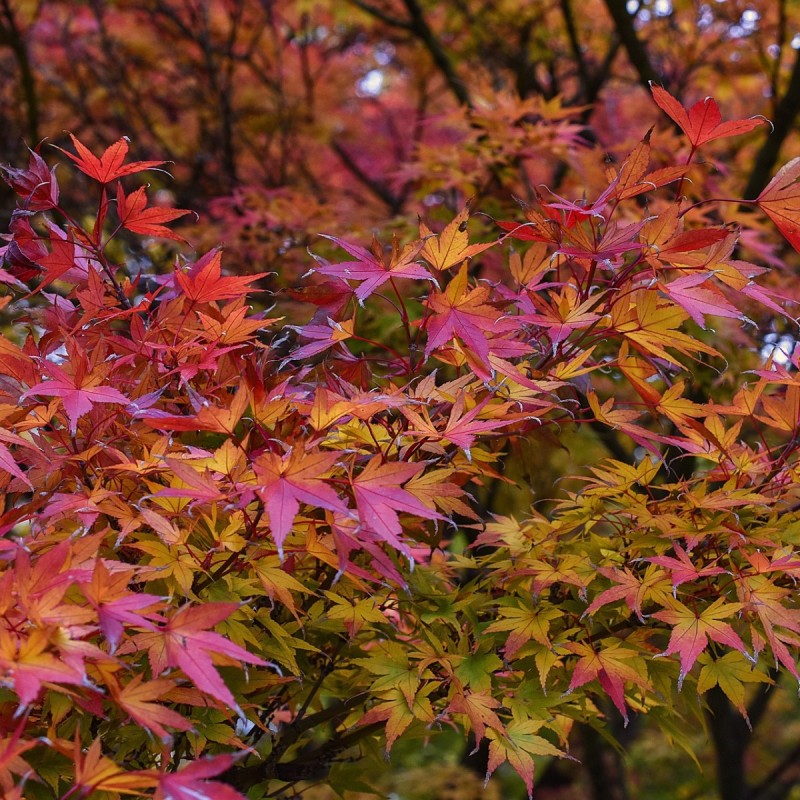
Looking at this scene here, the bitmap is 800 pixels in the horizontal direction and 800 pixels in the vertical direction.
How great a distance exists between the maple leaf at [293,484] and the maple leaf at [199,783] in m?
0.25

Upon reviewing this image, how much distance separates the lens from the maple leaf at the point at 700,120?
1331 mm

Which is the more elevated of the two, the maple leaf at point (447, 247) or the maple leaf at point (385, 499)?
the maple leaf at point (447, 247)

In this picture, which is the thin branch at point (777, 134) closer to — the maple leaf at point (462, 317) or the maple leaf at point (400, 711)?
the maple leaf at point (462, 317)

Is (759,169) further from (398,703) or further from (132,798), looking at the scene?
(132,798)

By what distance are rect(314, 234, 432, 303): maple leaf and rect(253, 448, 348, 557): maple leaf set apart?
0.32m

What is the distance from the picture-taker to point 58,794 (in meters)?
1.24

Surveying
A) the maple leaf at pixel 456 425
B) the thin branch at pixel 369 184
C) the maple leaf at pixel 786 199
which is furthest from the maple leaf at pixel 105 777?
the thin branch at pixel 369 184

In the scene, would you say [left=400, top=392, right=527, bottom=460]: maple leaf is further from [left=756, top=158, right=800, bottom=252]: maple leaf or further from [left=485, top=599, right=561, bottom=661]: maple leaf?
[left=756, top=158, right=800, bottom=252]: maple leaf

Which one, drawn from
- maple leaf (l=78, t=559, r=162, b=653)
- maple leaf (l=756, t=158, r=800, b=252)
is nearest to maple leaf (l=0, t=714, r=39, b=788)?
maple leaf (l=78, t=559, r=162, b=653)

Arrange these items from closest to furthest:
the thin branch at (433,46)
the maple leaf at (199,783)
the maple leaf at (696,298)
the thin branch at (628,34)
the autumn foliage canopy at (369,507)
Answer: the maple leaf at (199,783) < the autumn foliage canopy at (369,507) < the maple leaf at (696,298) < the thin branch at (628,34) < the thin branch at (433,46)

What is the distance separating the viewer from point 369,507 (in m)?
1.10

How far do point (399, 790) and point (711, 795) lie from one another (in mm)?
3644

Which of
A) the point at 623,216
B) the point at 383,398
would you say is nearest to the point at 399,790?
the point at 623,216

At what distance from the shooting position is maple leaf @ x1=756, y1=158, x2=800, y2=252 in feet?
4.25
